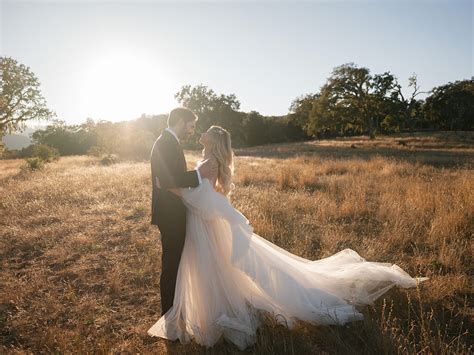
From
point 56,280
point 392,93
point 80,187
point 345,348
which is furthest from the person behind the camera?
point 392,93

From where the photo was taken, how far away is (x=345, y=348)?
308 cm


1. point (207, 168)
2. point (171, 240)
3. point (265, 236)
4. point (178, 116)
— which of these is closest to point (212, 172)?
point (207, 168)

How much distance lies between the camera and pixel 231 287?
3662 millimetres

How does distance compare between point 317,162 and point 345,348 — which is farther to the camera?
point 317,162

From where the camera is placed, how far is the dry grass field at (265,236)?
339 centimetres

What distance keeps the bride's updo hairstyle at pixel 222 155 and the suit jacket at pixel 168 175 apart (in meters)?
0.41

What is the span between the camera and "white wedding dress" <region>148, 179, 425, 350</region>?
11.6ft

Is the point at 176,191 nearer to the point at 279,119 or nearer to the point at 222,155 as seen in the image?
the point at 222,155

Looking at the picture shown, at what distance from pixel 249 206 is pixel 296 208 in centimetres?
133

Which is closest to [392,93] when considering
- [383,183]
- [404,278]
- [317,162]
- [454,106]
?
[454,106]

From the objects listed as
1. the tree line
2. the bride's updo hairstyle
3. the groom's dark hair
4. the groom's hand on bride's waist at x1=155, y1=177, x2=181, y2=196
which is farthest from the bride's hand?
the tree line

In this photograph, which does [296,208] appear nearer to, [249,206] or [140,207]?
[249,206]

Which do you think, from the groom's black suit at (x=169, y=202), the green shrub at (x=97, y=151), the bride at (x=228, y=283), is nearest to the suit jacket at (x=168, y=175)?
the groom's black suit at (x=169, y=202)

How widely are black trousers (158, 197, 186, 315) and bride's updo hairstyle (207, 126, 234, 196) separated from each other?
0.59 meters
